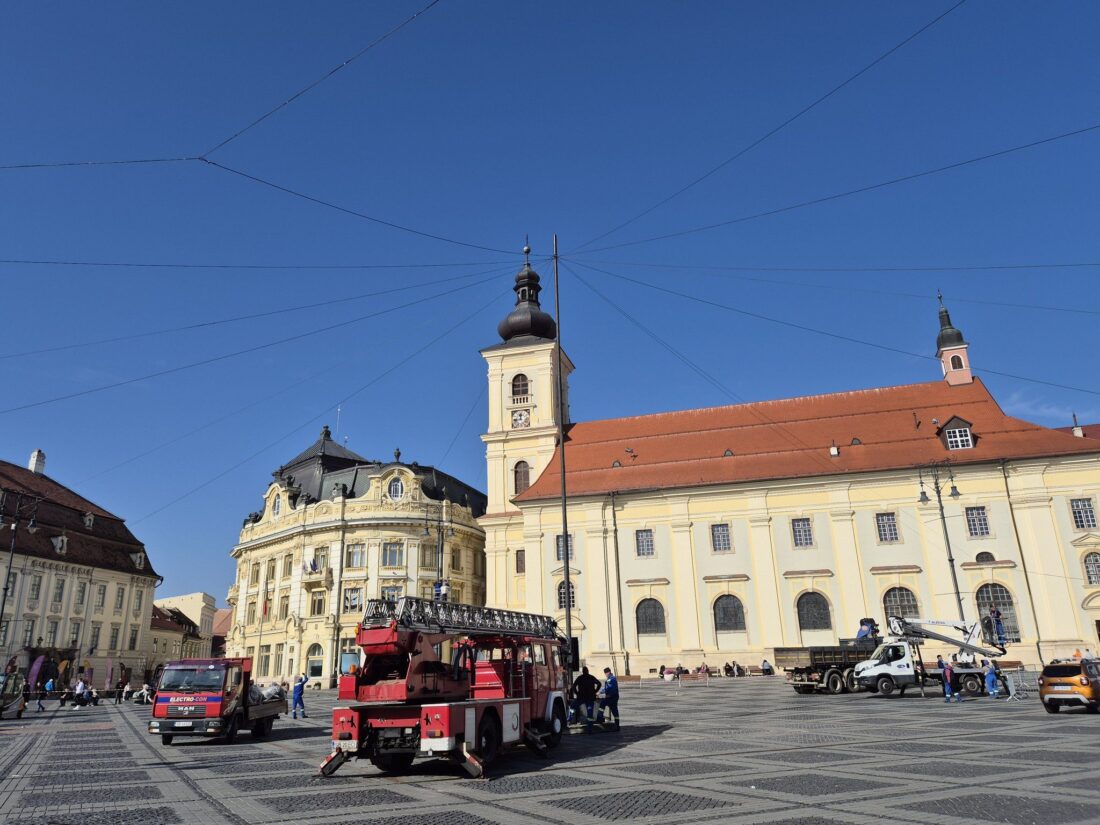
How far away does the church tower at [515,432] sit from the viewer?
5334cm

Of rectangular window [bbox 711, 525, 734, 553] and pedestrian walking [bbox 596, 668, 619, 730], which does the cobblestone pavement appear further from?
rectangular window [bbox 711, 525, 734, 553]

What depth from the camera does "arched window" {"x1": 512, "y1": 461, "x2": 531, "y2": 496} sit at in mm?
55312

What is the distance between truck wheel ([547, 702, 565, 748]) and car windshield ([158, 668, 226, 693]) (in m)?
8.61

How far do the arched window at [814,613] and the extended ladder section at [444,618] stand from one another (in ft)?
104

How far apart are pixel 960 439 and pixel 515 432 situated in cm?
2916

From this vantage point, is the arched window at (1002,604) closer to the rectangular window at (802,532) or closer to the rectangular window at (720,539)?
the rectangular window at (802,532)

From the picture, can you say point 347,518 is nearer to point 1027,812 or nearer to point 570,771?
point 570,771

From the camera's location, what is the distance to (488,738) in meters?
13.4

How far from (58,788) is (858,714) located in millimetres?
19426

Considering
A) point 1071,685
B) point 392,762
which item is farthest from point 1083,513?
point 392,762

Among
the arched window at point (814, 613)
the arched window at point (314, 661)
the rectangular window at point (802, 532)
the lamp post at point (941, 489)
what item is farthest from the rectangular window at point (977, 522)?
the arched window at point (314, 661)

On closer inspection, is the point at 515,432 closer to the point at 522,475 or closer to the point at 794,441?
the point at 522,475

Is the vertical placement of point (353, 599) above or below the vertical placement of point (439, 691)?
above

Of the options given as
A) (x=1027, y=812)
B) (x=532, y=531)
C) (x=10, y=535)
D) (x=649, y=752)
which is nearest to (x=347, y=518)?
(x=532, y=531)
